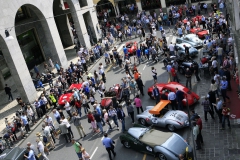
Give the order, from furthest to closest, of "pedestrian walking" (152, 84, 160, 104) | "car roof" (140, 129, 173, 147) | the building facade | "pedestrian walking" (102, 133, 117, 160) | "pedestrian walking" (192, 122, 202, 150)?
the building facade < "pedestrian walking" (152, 84, 160, 104) < "pedestrian walking" (102, 133, 117, 160) < "car roof" (140, 129, 173, 147) < "pedestrian walking" (192, 122, 202, 150)

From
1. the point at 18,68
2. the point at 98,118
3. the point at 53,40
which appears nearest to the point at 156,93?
the point at 98,118

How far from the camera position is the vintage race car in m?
16.0

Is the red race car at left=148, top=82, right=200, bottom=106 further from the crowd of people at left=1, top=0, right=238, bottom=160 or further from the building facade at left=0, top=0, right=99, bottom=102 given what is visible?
the building facade at left=0, top=0, right=99, bottom=102

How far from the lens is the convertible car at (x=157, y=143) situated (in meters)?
13.4

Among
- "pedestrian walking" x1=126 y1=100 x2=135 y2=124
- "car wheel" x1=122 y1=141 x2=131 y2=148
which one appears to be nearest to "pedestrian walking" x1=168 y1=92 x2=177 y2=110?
"pedestrian walking" x1=126 y1=100 x2=135 y2=124

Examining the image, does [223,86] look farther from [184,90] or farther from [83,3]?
[83,3]

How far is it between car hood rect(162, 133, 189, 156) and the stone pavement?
3.38 feet

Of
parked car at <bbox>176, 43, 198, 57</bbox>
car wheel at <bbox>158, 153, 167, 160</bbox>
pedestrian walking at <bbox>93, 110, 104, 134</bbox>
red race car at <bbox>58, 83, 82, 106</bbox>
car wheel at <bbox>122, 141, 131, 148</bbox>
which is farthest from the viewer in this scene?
parked car at <bbox>176, 43, 198, 57</bbox>

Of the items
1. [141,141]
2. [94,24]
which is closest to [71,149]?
[141,141]

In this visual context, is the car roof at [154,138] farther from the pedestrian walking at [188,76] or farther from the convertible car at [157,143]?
the pedestrian walking at [188,76]

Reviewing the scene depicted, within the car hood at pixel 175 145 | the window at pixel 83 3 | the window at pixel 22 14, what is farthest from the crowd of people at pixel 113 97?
the window at pixel 22 14

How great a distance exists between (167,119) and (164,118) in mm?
242

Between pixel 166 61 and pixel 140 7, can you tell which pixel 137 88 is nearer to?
pixel 166 61

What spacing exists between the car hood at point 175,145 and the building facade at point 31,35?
12.5 m
